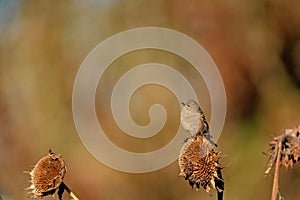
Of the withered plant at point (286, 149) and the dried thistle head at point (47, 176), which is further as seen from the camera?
the dried thistle head at point (47, 176)

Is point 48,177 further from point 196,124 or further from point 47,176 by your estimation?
point 196,124

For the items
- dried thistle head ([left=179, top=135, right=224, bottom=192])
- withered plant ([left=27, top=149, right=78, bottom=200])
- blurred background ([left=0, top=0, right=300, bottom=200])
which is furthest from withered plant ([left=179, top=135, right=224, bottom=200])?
blurred background ([left=0, top=0, right=300, bottom=200])

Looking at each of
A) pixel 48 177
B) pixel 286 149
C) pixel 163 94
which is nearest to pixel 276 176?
pixel 286 149

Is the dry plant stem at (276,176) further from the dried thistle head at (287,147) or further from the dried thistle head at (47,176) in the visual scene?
the dried thistle head at (47,176)

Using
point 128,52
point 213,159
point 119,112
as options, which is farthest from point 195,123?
point 128,52

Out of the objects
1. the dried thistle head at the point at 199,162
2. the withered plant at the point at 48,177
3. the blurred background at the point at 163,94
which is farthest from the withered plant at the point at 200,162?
the blurred background at the point at 163,94

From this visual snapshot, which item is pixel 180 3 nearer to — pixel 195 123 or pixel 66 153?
pixel 66 153

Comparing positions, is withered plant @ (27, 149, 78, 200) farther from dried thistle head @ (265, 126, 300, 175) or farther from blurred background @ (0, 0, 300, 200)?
blurred background @ (0, 0, 300, 200)
